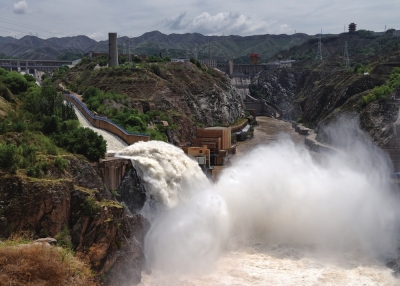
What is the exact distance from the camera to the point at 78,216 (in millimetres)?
20375

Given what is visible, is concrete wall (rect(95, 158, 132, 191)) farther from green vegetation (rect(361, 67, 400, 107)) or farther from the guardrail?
green vegetation (rect(361, 67, 400, 107))

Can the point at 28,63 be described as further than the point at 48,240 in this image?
Yes

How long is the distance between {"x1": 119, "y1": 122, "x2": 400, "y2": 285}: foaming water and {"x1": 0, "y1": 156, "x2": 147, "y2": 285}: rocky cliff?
1960 mm

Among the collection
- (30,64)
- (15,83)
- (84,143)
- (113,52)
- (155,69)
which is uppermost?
(30,64)

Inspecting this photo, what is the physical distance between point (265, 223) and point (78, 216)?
46.6 feet

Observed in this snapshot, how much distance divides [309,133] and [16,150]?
60.0 m

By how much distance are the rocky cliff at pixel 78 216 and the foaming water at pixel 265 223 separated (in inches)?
77.2

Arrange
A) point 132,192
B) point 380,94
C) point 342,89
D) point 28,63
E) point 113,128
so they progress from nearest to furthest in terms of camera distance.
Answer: point 132,192 → point 113,128 → point 380,94 → point 342,89 → point 28,63

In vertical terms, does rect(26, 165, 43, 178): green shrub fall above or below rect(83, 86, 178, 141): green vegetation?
below

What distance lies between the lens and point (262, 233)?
1180 inches

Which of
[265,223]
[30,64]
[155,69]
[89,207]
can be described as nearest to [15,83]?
[89,207]

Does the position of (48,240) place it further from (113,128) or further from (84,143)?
(113,128)

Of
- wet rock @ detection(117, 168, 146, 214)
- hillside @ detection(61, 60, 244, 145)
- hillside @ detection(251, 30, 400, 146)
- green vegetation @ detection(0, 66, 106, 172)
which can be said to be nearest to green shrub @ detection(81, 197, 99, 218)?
green vegetation @ detection(0, 66, 106, 172)

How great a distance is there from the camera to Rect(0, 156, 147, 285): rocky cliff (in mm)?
18750
